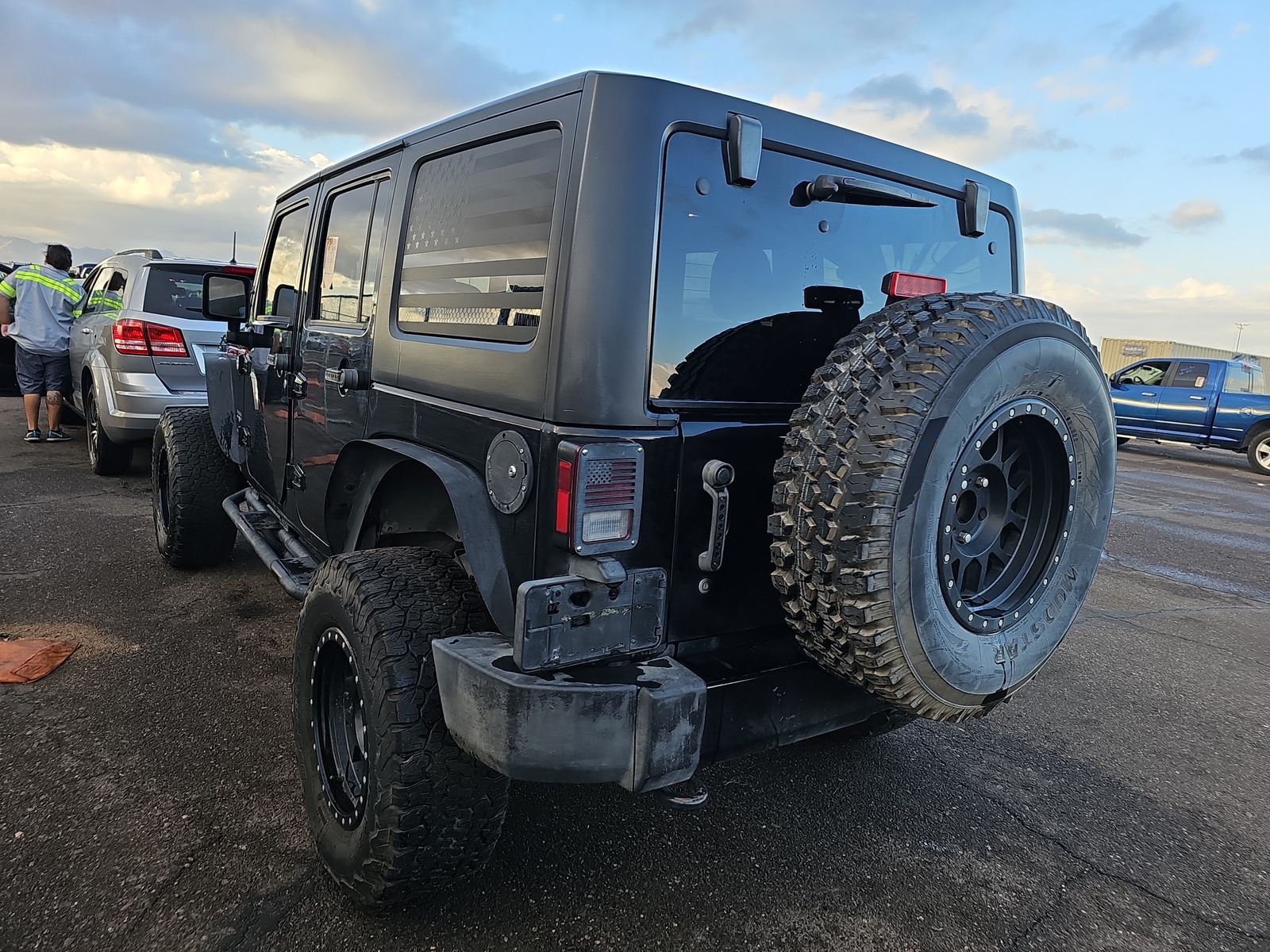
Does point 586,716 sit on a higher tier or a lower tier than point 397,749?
higher

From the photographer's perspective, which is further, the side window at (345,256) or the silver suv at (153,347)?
the silver suv at (153,347)

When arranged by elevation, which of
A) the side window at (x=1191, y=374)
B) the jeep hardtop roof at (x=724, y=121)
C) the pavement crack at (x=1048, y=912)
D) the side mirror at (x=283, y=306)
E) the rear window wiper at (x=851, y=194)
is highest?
the side window at (x=1191, y=374)

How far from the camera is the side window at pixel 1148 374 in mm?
13633

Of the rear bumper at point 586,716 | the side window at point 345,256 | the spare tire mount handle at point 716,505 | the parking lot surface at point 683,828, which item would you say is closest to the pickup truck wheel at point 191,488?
the parking lot surface at point 683,828

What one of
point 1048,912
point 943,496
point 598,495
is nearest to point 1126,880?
point 1048,912

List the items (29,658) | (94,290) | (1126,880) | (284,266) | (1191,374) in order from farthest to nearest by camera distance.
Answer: (1191,374) → (94,290) → (284,266) → (29,658) → (1126,880)

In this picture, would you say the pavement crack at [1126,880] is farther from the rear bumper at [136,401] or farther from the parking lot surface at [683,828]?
the rear bumper at [136,401]

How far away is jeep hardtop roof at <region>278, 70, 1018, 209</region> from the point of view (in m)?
1.78

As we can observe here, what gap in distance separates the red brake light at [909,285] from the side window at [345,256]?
5.22ft

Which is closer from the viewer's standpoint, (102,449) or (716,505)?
(716,505)

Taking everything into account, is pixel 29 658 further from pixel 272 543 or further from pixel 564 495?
pixel 564 495

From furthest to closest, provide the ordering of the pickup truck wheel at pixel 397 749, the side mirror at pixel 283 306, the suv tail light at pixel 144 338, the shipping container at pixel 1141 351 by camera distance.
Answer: the shipping container at pixel 1141 351
the suv tail light at pixel 144 338
the side mirror at pixel 283 306
the pickup truck wheel at pixel 397 749

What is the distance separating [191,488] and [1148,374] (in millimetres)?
14820

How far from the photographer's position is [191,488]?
4.14 metres
